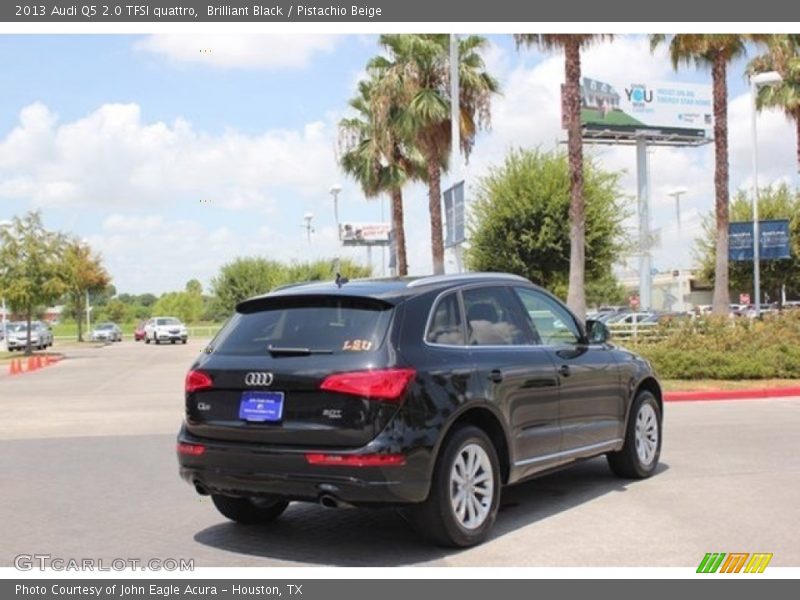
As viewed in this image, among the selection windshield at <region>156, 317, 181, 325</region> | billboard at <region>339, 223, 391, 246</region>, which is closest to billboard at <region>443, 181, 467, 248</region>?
windshield at <region>156, 317, 181, 325</region>

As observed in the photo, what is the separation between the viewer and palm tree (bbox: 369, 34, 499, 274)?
29.2 metres

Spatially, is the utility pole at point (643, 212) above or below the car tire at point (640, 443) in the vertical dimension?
above

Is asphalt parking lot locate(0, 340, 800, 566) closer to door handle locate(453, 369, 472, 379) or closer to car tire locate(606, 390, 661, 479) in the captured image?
car tire locate(606, 390, 661, 479)

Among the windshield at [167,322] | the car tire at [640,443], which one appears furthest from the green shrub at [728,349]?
the windshield at [167,322]

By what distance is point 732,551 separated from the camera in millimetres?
6012

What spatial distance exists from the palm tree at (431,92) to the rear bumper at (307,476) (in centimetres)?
2396

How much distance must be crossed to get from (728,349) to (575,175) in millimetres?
6369

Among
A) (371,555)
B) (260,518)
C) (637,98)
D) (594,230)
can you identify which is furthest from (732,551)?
(637,98)

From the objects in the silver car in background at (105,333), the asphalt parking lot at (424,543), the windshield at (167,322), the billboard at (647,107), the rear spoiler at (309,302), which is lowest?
the silver car in background at (105,333)

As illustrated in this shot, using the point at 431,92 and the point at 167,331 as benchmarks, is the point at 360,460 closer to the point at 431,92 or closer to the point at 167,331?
the point at 431,92

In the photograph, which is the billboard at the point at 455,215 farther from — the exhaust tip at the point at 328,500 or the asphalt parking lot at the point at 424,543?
the exhaust tip at the point at 328,500

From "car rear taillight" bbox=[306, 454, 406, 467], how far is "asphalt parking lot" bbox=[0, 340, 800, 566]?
0.69m

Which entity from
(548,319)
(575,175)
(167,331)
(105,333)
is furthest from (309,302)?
(105,333)

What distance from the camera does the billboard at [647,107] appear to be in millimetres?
69188
